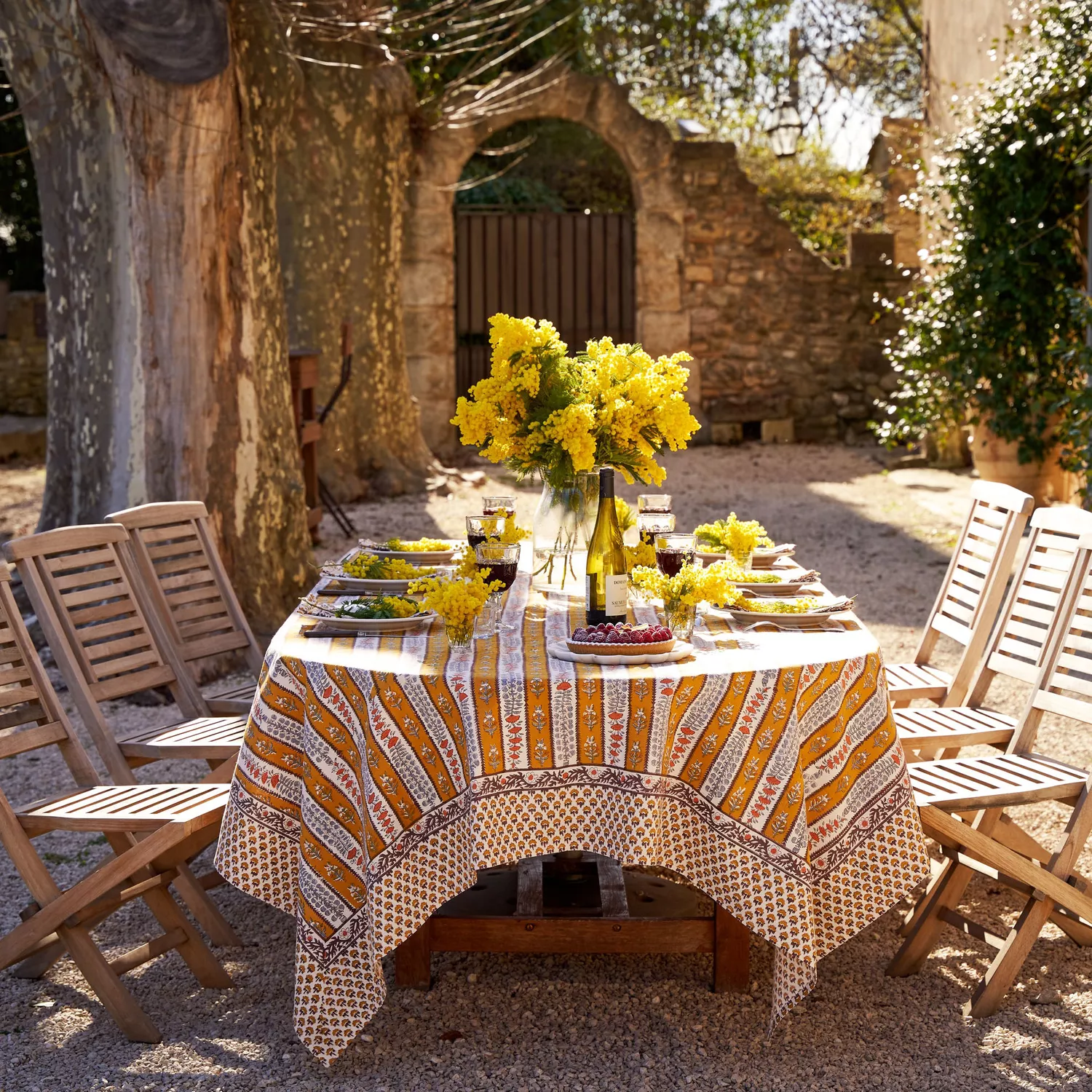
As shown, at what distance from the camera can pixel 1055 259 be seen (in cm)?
844

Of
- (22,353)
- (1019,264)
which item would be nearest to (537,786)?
(1019,264)

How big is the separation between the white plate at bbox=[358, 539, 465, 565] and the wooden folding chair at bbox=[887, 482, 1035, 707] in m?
1.22

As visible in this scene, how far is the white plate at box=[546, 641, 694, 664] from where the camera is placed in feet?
9.44

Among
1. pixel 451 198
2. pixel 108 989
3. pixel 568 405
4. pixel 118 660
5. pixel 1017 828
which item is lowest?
pixel 108 989

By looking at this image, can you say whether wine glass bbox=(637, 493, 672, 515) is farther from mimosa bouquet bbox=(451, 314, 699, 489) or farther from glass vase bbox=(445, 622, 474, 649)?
glass vase bbox=(445, 622, 474, 649)

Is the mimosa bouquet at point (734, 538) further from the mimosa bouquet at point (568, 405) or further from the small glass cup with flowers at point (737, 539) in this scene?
the mimosa bouquet at point (568, 405)

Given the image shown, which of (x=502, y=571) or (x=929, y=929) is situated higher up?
(x=502, y=571)

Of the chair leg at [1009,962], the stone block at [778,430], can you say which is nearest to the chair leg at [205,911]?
the chair leg at [1009,962]

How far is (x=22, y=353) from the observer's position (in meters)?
14.0

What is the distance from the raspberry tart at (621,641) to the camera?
290 centimetres

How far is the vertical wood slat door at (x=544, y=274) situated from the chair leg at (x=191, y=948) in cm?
1057

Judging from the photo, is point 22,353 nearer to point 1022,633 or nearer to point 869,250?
point 869,250

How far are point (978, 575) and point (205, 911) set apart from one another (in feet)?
7.33

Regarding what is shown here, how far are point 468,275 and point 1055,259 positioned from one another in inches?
254
